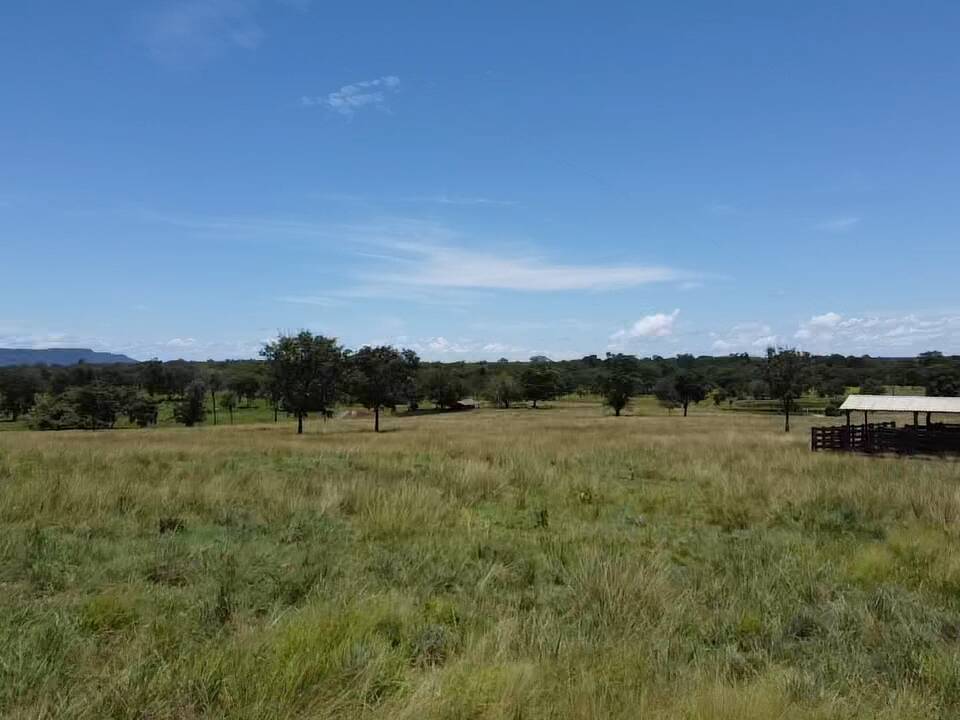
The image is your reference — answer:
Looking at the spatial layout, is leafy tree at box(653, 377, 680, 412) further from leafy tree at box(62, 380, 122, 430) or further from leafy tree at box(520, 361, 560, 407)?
leafy tree at box(62, 380, 122, 430)

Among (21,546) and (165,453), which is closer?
(21,546)

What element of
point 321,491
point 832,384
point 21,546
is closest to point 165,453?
point 321,491

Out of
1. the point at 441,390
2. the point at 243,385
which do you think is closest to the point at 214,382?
the point at 243,385

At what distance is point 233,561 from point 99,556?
1593mm

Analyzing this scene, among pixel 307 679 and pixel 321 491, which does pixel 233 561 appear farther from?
pixel 321 491

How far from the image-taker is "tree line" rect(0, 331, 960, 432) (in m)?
56.6

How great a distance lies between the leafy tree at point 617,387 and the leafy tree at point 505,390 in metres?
30.7

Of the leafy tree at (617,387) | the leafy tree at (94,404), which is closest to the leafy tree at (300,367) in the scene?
the leafy tree at (617,387)

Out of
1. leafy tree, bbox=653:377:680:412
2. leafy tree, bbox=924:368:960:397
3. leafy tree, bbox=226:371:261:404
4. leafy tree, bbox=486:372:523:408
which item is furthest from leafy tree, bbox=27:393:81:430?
leafy tree, bbox=924:368:960:397

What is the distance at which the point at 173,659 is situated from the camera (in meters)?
4.57

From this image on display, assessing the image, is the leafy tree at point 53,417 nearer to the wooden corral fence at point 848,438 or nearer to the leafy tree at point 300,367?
the leafy tree at point 300,367

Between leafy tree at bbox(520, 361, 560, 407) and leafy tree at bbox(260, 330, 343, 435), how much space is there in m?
62.0

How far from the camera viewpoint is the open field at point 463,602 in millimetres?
4168

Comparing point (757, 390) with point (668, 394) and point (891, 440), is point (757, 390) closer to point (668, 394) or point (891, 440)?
point (668, 394)
